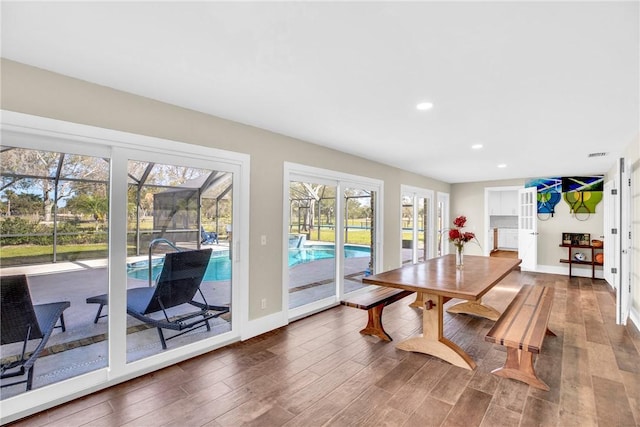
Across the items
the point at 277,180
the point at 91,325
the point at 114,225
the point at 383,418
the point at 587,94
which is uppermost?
the point at 587,94

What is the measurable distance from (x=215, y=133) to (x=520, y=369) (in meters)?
3.38

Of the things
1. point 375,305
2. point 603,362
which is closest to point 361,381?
point 375,305

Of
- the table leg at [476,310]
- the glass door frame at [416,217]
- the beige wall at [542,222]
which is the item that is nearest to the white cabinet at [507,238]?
the beige wall at [542,222]

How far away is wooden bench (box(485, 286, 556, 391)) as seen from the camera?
7.54 feet

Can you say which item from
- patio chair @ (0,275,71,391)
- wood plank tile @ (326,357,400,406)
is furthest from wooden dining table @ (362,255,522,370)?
patio chair @ (0,275,71,391)

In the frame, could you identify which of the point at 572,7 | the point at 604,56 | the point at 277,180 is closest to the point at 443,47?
the point at 572,7

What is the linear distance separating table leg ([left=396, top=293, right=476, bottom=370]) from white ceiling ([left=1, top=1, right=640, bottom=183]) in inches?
71.2

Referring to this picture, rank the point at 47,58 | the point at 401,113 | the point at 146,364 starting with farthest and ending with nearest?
1. the point at 401,113
2. the point at 146,364
3. the point at 47,58

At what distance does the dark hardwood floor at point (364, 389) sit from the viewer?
6.61ft

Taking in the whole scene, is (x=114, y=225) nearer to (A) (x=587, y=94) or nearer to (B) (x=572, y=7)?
(B) (x=572, y=7)

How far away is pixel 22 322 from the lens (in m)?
2.08

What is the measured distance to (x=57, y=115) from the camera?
83.4 inches

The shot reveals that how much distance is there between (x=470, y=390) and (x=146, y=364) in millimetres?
2590

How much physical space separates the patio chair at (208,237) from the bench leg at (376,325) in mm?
1786
